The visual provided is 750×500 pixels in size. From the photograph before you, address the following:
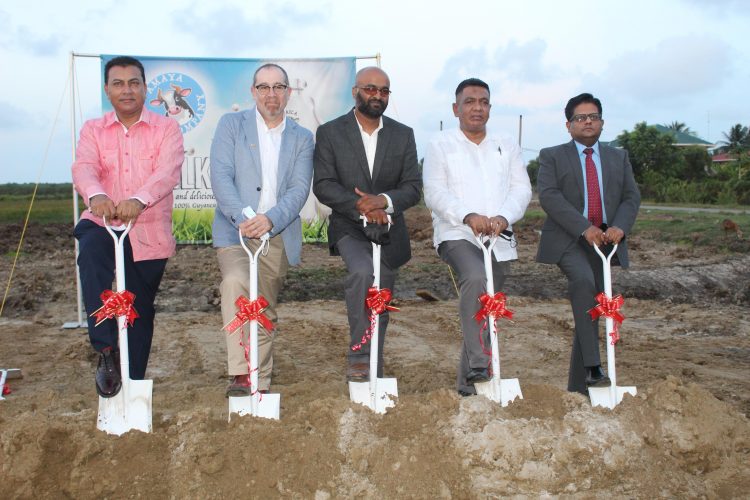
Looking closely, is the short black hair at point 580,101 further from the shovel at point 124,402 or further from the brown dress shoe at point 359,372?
the shovel at point 124,402

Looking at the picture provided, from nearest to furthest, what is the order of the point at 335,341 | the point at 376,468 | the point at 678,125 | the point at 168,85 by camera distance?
the point at 376,468 < the point at 335,341 < the point at 168,85 < the point at 678,125

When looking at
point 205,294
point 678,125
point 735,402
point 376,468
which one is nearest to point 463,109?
point 376,468

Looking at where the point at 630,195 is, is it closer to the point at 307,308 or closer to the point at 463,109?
the point at 463,109

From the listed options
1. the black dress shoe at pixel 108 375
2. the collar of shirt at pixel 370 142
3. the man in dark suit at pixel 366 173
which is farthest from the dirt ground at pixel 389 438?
the collar of shirt at pixel 370 142

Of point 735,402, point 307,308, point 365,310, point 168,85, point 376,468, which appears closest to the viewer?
point 376,468

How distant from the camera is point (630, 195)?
16.2 feet

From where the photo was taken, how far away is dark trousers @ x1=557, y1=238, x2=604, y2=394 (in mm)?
4586

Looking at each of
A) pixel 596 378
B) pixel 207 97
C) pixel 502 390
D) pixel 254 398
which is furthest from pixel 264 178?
pixel 207 97

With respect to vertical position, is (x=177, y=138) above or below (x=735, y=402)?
above

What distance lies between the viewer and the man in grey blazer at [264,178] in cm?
440

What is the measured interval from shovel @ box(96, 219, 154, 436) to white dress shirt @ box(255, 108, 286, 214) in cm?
99

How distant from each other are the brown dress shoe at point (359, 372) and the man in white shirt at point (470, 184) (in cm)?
64

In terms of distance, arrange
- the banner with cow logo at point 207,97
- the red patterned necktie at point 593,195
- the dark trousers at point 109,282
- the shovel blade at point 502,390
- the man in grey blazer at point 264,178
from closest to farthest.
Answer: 1. the dark trousers at point 109,282
2. the shovel blade at point 502,390
3. the man in grey blazer at point 264,178
4. the red patterned necktie at point 593,195
5. the banner with cow logo at point 207,97

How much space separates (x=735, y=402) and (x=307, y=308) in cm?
497
